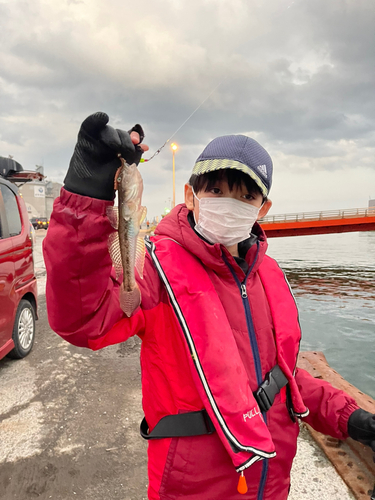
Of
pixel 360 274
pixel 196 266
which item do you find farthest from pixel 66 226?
pixel 360 274

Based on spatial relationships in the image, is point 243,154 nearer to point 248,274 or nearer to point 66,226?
point 248,274

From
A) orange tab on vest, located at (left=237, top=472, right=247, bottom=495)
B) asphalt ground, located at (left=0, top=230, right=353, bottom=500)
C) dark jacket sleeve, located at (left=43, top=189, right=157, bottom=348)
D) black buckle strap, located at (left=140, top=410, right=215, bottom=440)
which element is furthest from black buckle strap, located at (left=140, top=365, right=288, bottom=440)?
asphalt ground, located at (left=0, top=230, right=353, bottom=500)

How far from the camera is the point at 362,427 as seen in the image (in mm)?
1747

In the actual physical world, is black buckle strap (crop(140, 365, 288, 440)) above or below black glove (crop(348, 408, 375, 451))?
above

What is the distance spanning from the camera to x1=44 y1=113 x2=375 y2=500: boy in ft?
3.61

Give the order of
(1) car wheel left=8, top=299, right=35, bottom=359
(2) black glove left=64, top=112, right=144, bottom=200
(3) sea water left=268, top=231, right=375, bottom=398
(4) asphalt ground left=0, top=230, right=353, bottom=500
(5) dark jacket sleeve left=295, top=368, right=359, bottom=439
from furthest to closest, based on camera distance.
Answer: (3) sea water left=268, top=231, right=375, bottom=398 → (1) car wheel left=8, top=299, right=35, bottom=359 → (4) asphalt ground left=0, top=230, right=353, bottom=500 → (5) dark jacket sleeve left=295, top=368, right=359, bottom=439 → (2) black glove left=64, top=112, right=144, bottom=200

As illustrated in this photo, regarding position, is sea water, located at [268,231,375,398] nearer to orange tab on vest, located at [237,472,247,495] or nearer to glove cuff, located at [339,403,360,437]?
glove cuff, located at [339,403,360,437]

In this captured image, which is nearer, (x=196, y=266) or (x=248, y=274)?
(x=196, y=266)

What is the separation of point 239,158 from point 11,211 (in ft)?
14.1

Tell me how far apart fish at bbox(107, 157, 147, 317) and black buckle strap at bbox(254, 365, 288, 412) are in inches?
29.7

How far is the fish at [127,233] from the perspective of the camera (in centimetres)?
110

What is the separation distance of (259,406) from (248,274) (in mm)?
646

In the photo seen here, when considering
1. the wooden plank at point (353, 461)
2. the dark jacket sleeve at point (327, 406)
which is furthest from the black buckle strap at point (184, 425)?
the wooden plank at point (353, 461)

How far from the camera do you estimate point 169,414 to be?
4.67 ft
